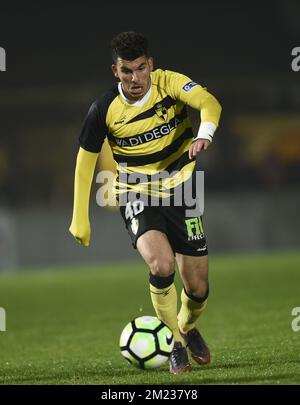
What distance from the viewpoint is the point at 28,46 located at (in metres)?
22.4

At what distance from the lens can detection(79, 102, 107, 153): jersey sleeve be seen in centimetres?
665

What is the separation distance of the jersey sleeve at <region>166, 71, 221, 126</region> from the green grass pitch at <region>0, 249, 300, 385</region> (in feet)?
5.50

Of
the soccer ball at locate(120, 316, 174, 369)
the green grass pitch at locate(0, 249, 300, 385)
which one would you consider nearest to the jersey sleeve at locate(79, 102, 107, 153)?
the soccer ball at locate(120, 316, 174, 369)

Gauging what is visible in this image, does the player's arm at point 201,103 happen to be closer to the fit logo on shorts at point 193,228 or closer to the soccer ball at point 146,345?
the fit logo on shorts at point 193,228

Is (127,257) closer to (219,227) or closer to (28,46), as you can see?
(219,227)

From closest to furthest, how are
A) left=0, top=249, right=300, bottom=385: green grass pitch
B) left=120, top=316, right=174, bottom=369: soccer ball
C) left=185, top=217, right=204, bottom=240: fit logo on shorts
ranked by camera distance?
left=120, top=316, right=174, bottom=369: soccer ball, left=0, top=249, right=300, bottom=385: green grass pitch, left=185, top=217, right=204, bottom=240: fit logo on shorts

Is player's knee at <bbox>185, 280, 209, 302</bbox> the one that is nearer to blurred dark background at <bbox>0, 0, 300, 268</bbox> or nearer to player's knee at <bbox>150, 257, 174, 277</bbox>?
player's knee at <bbox>150, 257, 174, 277</bbox>

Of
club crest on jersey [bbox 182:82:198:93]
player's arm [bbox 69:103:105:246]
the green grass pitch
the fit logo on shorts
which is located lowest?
the green grass pitch

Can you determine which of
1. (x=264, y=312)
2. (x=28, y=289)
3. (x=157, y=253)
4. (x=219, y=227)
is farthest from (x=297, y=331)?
(x=219, y=227)

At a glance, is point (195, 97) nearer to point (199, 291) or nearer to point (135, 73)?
point (135, 73)

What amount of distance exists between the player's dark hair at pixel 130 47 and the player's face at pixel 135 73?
0.10ft
